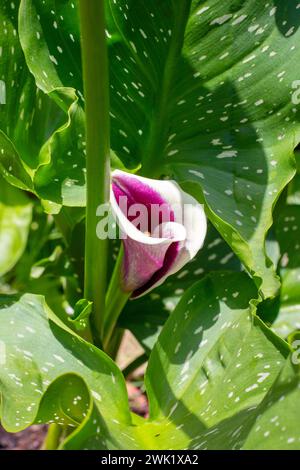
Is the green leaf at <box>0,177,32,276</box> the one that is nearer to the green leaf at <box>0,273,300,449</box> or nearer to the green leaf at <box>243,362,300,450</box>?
the green leaf at <box>0,273,300,449</box>

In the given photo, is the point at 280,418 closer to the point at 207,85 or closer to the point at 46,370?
the point at 46,370

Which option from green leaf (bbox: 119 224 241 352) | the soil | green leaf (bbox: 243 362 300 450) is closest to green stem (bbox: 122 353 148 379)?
green leaf (bbox: 119 224 241 352)

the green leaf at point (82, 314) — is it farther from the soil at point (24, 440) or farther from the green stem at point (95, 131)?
the soil at point (24, 440)

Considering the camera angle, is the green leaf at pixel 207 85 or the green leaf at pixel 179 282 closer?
the green leaf at pixel 207 85

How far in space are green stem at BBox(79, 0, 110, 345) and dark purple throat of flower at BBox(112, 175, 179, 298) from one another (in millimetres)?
28

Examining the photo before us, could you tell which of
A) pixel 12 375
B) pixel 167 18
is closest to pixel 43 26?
pixel 167 18

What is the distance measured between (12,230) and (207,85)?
0.40 m

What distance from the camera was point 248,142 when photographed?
814mm

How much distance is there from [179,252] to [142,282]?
0.23ft

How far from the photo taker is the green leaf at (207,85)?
0.77 metres

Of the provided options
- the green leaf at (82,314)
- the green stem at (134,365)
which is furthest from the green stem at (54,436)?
the green leaf at (82,314)

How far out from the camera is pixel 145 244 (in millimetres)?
702

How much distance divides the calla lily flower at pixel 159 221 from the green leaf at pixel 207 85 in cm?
2

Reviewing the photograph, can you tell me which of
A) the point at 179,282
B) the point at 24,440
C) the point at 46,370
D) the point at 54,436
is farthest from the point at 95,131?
the point at 24,440
